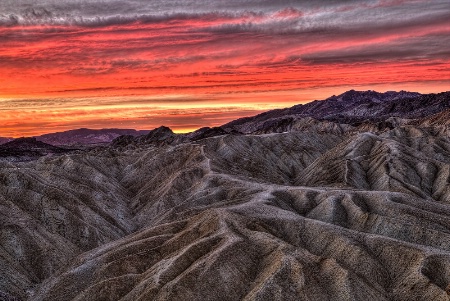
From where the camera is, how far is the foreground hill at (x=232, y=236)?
6197cm

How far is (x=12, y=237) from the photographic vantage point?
93.8 meters

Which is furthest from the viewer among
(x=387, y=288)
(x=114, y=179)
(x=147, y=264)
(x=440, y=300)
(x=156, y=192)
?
(x=114, y=179)

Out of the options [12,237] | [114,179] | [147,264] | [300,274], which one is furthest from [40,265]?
[114,179]

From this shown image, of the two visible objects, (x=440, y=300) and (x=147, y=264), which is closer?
(x=440, y=300)

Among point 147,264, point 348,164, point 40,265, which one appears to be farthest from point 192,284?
point 348,164

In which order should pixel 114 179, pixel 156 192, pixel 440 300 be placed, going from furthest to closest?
pixel 114 179 < pixel 156 192 < pixel 440 300

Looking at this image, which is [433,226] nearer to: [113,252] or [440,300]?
[440,300]

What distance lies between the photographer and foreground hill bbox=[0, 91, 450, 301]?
61969mm

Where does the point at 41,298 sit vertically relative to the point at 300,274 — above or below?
below

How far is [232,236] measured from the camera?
70.5 m

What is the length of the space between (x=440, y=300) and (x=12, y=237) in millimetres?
79144

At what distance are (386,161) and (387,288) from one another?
89398mm

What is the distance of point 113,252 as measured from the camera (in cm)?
8000

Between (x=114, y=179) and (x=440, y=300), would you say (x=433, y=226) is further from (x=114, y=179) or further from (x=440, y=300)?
(x=114, y=179)
